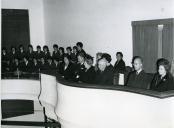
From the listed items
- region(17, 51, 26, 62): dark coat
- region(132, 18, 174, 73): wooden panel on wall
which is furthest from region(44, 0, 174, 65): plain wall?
region(17, 51, 26, 62): dark coat

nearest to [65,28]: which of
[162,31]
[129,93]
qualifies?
[162,31]

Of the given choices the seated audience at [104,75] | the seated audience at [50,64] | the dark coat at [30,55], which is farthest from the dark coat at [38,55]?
the seated audience at [104,75]

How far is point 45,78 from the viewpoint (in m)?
8.37

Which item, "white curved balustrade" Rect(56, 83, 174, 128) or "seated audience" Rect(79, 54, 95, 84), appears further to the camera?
"seated audience" Rect(79, 54, 95, 84)

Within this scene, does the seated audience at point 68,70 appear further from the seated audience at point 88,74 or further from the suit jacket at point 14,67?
the suit jacket at point 14,67

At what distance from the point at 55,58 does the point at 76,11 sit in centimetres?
234

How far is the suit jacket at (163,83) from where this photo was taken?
17.9ft

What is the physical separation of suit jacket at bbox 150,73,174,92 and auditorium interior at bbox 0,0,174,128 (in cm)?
1

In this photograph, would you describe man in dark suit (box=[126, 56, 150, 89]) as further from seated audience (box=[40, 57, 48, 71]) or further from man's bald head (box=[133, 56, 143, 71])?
seated audience (box=[40, 57, 48, 71])

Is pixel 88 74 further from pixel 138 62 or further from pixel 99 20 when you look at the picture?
pixel 99 20

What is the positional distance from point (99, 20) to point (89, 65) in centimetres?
510

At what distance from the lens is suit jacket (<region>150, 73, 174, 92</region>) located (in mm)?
5469

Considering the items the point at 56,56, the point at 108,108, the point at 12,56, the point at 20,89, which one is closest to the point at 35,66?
the point at 56,56

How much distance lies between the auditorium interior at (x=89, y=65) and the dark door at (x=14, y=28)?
0.02 meters
